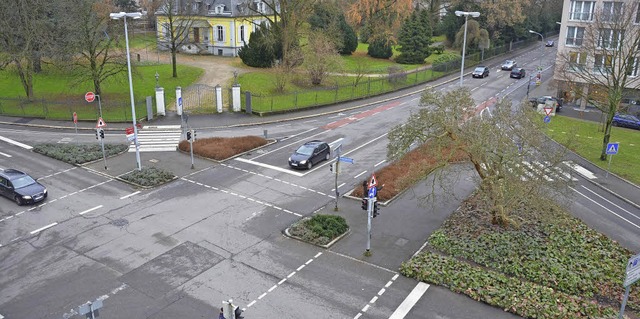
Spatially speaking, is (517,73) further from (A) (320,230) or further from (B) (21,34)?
(B) (21,34)

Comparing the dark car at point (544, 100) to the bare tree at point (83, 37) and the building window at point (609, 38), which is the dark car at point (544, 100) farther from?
the bare tree at point (83, 37)

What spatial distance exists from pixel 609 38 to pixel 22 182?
43319mm

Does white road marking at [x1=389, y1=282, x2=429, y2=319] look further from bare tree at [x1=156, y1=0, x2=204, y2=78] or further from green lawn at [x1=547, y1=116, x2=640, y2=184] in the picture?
bare tree at [x1=156, y1=0, x2=204, y2=78]

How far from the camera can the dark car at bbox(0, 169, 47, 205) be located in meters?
26.1

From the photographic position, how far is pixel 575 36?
55.6 m

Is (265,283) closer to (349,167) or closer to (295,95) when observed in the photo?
(349,167)

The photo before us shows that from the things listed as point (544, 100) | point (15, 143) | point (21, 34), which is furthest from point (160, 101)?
point (544, 100)

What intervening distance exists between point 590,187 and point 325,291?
64.6ft

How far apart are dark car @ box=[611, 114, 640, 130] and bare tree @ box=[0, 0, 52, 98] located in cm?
5012

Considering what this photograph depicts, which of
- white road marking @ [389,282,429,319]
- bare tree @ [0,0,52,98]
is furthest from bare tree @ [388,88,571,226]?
bare tree @ [0,0,52,98]

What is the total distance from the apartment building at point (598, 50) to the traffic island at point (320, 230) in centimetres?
2352

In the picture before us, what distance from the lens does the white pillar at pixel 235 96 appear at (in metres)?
45.2

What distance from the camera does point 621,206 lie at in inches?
1102

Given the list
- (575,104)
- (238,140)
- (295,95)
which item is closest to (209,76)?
(295,95)
